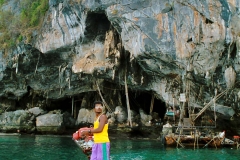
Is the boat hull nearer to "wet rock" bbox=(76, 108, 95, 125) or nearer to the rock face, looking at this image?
the rock face

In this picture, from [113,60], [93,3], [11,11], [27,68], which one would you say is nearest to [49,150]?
[113,60]

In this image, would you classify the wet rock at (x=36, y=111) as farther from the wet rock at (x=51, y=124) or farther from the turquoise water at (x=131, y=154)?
the turquoise water at (x=131, y=154)

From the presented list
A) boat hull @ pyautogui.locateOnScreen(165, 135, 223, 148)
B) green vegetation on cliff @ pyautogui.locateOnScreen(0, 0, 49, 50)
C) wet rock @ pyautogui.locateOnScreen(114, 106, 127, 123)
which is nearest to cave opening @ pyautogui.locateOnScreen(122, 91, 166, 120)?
wet rock @ pyautogui.locateOnScreen(114, 106, 127, 123)

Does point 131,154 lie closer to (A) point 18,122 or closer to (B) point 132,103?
(B) point 132,103

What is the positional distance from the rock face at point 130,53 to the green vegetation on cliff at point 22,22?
832mm

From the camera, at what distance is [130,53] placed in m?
20.8

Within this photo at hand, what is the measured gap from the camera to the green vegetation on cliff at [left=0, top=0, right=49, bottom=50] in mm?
25984

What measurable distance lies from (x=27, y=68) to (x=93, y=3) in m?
8.96

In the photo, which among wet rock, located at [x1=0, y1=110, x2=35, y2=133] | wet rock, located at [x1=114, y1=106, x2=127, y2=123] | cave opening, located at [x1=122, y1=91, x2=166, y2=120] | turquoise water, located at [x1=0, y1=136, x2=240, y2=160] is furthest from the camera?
cave opening, located at [x1=122, y1=91, x2=166, y2=120]

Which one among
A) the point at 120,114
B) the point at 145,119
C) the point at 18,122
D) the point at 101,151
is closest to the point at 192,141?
the point at 145,119

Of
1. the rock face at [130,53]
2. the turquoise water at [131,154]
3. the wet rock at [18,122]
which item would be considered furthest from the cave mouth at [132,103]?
the turquoise water at [131,154]

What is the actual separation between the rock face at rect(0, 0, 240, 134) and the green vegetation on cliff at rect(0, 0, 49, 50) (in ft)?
2.73

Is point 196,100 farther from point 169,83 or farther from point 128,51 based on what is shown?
point 128,51

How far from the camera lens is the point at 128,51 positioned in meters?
21.2
